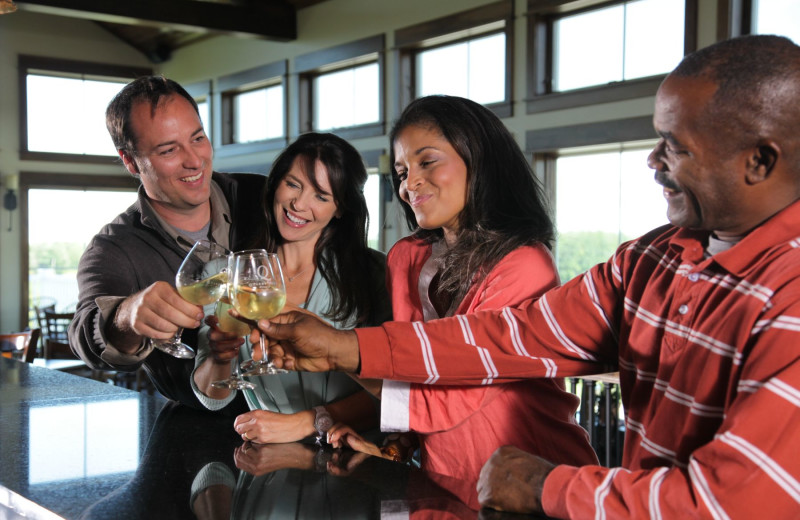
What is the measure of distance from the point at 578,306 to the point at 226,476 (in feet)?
2.34

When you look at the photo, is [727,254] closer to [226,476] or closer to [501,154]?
[501,154]

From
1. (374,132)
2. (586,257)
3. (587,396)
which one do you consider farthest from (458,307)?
(374,132)

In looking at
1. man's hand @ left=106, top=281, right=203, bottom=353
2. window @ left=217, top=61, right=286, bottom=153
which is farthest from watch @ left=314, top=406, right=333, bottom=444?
window @ left=217, top=61, right=286, bottom=153

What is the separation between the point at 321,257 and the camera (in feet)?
7.40

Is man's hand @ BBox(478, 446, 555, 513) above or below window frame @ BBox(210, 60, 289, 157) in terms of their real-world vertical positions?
below

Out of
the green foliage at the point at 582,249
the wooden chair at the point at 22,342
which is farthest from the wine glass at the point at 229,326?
the green foliage at the point at 582,249

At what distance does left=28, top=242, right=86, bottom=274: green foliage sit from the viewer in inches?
384

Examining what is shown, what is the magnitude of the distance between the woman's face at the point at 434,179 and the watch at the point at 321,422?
1.58ft

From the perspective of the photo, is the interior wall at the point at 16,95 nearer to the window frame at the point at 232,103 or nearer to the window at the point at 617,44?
the window frame at the point at 232,103

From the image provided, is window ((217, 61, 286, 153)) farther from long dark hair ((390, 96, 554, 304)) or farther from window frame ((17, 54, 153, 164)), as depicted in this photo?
long dark hair ((390, 96, 554, 304))

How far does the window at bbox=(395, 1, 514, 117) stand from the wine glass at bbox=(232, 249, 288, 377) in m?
4.87

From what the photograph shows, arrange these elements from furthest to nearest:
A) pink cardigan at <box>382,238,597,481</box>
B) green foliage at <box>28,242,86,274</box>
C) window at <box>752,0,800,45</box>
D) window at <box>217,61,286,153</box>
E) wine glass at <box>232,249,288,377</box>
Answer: green foliage at <box>28,242,86,274</box> < window at <box>217,61,286,153</box> < window at <box>752,0,800,45</box> < pink cardigan at <box>382,238,597,481</box> < wine glass at <box>232,249,288,377</box>

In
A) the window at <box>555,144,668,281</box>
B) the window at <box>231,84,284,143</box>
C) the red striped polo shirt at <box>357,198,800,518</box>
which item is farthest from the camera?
the window at <box>231,84,284,143</box>

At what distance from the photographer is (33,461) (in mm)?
1555
